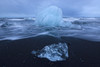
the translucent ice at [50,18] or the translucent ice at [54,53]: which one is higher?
the translucent ice at [50,18]

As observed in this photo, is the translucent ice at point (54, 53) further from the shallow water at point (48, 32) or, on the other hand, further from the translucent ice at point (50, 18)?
the translucent ice at point (50, 18)

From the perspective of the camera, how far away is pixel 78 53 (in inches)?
119

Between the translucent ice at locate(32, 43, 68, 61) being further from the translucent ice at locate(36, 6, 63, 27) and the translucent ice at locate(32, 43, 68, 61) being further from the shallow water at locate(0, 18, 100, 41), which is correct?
the translucent ice at locate(36, 6, 63, 27)

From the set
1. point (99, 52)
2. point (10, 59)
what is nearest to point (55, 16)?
point (99, 52)

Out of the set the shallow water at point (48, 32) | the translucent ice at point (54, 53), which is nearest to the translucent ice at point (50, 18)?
the shallow water at point (48, 32)

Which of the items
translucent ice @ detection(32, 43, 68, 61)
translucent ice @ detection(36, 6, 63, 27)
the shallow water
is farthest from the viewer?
translucent ice @ detection(36, 6, 63, 27)

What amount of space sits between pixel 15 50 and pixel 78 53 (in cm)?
234

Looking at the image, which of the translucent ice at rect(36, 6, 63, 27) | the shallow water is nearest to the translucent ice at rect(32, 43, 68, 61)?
the shallow water

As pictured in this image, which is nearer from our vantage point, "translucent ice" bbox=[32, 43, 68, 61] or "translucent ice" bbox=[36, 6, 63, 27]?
"translucent ice" bbox=[32, 43, 68, 61]

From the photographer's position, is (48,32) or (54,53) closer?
(54,53)

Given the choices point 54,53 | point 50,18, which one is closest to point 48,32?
point 54,53

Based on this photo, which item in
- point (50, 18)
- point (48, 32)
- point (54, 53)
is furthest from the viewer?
point (50, 18)

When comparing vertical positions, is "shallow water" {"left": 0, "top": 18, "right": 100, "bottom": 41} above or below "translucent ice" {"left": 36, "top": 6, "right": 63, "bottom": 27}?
below

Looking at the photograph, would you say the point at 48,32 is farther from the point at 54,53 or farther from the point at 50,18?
the point at 50,18
